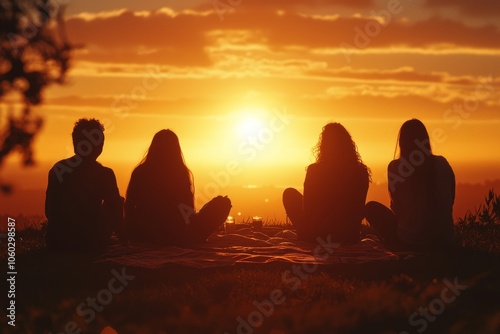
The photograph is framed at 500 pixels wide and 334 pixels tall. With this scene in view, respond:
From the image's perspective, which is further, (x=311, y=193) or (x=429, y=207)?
(x=311, y=193)

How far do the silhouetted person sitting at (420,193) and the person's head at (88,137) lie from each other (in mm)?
4625

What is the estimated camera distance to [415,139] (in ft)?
42.5

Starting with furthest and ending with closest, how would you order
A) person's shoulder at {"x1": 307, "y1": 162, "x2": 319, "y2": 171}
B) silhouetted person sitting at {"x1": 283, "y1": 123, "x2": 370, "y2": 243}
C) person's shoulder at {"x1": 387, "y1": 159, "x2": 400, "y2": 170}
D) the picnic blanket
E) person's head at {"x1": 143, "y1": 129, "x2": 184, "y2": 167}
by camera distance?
person's shoulder at {"x1": 307, "y1": 162, "x2": 319, "y2": 171}
silhouetted person sitting at {"x1": 283, "y1": 123, "x2": 370, "y2": 243}
person's head at {"x1": 143, "y1": 129, "x2": 184, "y2": 167}
person's shoulder at {"x1": 387, "y1": 159, "x2": 400, "y2": 170}
the picnic blanket

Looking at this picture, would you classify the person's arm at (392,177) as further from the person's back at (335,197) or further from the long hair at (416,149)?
the person's back at (335,197)

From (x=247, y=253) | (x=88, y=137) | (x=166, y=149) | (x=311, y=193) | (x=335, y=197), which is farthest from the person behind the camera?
(x=311, y=193)

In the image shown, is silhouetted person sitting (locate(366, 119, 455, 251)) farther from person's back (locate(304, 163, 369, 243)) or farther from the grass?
person's back (locate(304, 163, 369, 243))

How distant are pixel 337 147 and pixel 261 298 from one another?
16.6 ft

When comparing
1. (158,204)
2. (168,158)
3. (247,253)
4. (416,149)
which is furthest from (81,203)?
(416,149)

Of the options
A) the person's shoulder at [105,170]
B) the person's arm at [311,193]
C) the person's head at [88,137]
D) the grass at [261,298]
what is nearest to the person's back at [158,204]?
the person's shoulder at [105,170]

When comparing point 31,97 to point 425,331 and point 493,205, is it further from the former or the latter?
point 493,205

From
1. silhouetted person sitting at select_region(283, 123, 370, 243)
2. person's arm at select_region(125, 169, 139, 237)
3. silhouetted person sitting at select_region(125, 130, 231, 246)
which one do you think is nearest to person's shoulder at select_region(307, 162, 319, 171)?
silhouetted person sitting at select_region(283, 123, 370, 243)

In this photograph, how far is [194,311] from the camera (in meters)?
9.21

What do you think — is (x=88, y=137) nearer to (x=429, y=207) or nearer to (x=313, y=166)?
(x=313, y=166)

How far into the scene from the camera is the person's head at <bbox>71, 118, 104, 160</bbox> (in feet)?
42.5
